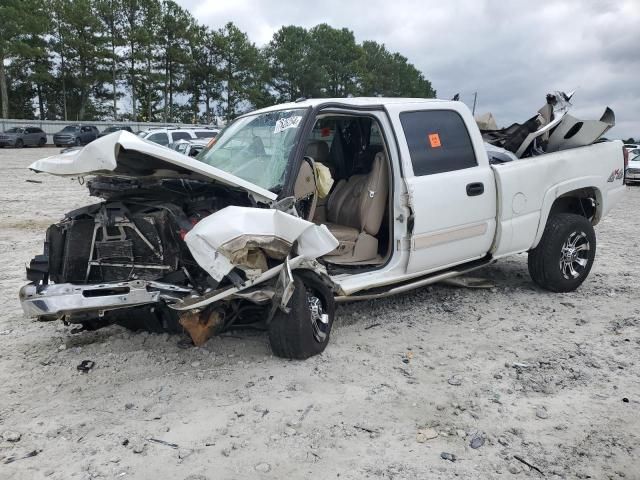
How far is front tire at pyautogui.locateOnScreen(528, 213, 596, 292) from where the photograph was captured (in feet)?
18.5

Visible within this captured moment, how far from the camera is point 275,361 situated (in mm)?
4102

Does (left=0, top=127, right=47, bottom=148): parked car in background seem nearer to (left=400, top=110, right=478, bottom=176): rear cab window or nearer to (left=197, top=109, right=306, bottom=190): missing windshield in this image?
(left=197, top=109, right=306, bottom=190): missing windshield

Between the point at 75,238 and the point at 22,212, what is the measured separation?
27.2 feet

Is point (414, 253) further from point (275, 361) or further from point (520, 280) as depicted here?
point (520, 280)

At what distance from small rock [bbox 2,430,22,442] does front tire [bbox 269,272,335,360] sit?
1643 millimetres

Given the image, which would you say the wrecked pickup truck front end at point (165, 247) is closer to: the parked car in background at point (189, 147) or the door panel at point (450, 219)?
the door panel at point (450, 219)

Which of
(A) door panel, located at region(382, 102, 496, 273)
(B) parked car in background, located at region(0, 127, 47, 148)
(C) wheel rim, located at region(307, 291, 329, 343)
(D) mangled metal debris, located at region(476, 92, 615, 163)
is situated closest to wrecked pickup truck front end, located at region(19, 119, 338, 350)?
(C) wheel rim, located at region(307, 291, 329, 343)

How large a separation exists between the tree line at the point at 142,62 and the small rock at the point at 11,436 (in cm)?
5027

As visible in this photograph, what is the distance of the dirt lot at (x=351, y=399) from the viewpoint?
2.96 meters

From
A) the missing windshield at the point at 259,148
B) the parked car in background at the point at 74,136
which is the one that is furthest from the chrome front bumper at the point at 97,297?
the parked car in background at the point at 74,136

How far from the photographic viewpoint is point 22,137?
37.4 meters

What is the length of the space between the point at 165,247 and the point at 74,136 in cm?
3959

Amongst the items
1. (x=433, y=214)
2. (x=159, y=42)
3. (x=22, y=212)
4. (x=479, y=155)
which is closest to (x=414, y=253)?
(x=433, y=214)

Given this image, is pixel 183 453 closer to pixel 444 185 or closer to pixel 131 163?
pixel 131 163
